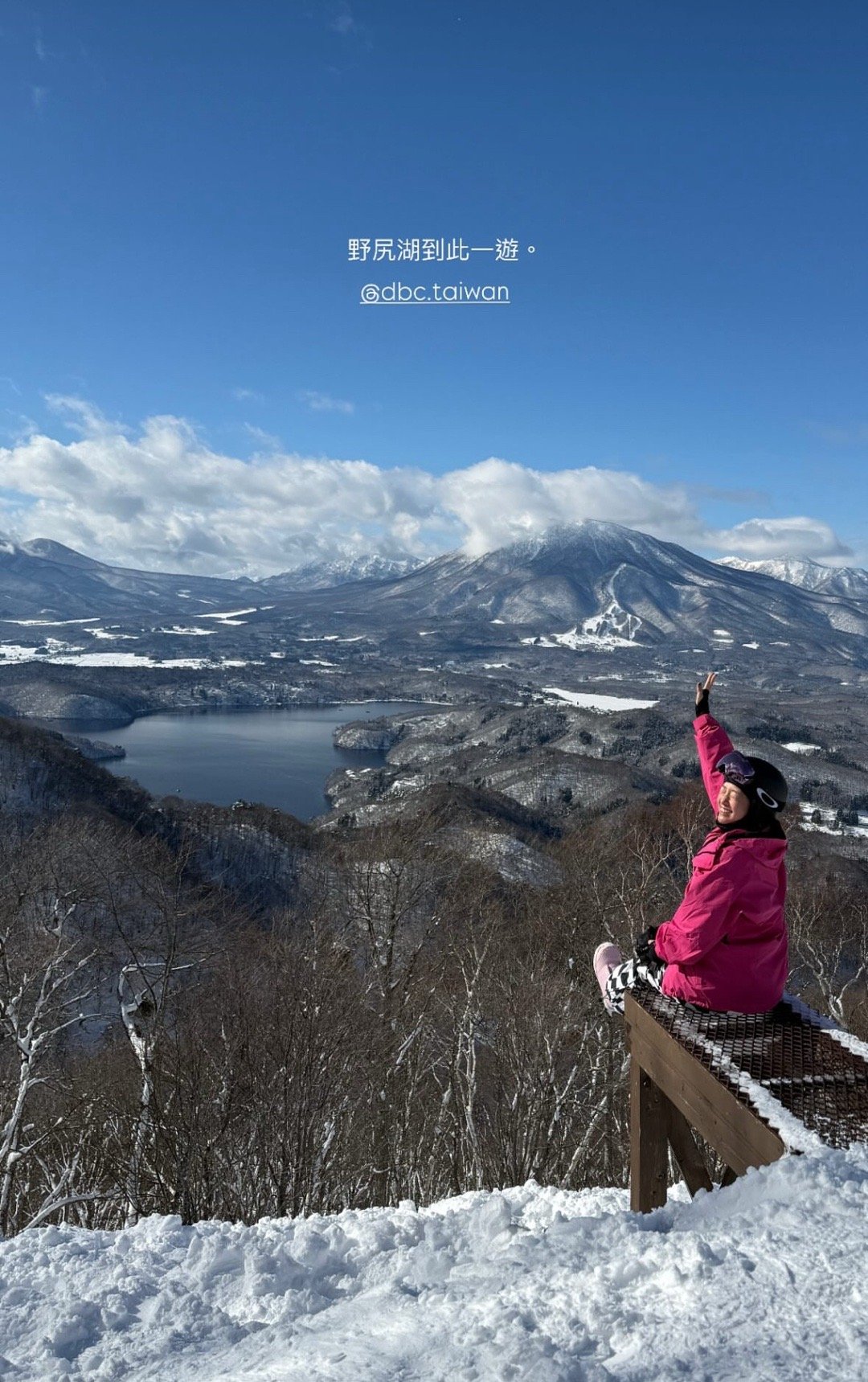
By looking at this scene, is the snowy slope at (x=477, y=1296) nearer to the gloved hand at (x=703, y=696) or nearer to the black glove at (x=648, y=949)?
the black glove at (x=648, y=949)

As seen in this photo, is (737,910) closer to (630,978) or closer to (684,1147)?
(630,978)

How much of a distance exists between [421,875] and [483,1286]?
2072 centimetres

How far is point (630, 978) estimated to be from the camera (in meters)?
4.06

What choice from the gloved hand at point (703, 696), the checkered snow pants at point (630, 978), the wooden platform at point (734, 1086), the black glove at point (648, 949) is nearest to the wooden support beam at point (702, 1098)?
the wooden platform at point (734, 1086)

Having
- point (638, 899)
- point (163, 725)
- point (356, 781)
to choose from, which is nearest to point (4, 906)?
point (638, 899)

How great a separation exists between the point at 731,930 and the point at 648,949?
561 millimetres

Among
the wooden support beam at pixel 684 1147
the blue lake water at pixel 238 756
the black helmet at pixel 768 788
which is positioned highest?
the black helmet at pixel 768 788

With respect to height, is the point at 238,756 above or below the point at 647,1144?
below

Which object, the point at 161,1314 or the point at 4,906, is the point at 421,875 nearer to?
the point at 4,906

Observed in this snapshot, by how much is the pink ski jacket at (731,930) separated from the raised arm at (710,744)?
0.43 metres

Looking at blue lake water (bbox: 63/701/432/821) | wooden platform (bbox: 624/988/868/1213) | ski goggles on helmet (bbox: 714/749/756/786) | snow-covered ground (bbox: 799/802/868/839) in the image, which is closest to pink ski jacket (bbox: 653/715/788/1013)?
wooden platform (bbox: 624/988/868/1213)

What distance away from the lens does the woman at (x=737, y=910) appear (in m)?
3.56

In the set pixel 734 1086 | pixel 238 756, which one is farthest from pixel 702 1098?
pixel 238 756

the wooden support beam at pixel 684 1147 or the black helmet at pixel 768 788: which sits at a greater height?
the black helmet at pixel 768 788
